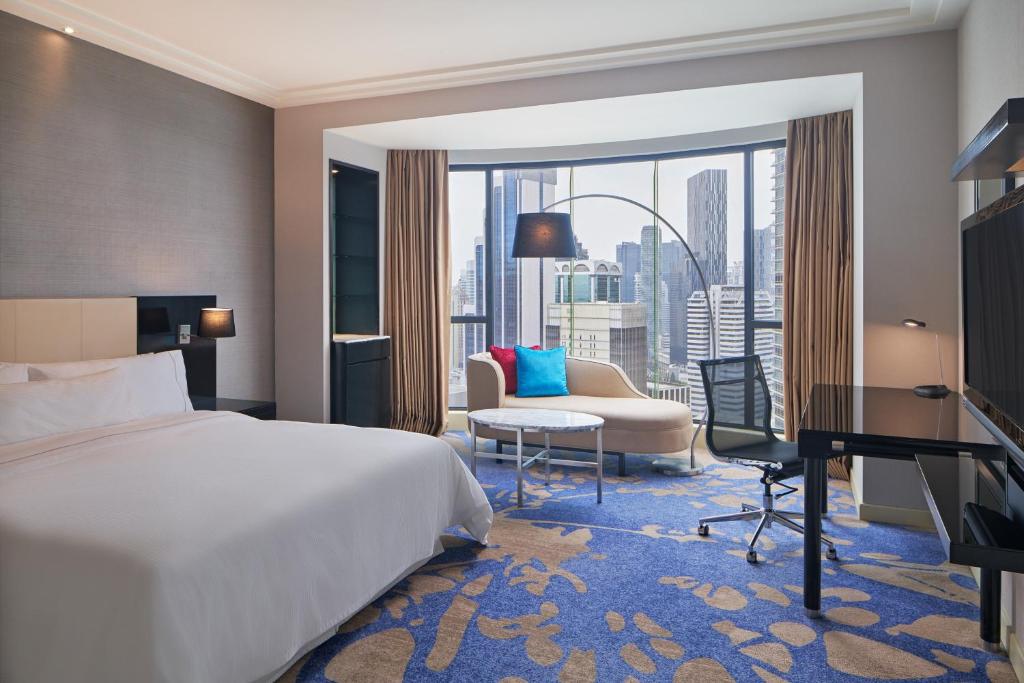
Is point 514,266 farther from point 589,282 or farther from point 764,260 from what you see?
point 764,260

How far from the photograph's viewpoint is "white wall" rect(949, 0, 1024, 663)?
2.33m

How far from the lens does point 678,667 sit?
226cm

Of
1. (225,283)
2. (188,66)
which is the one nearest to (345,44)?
(188,66)

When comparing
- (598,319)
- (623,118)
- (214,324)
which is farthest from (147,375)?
(598,319)

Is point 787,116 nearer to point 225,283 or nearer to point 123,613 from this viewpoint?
point 225,283

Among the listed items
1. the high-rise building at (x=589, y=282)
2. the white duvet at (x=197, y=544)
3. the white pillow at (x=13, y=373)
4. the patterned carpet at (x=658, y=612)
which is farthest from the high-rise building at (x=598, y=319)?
the white pillow at (x=13, y=373)

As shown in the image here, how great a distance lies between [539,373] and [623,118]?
206 cm

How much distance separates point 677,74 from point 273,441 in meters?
3.33

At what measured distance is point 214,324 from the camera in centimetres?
443

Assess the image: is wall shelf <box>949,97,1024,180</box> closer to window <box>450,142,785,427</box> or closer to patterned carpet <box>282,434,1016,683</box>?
patterned carpet <box>282,434,1016,683</box>

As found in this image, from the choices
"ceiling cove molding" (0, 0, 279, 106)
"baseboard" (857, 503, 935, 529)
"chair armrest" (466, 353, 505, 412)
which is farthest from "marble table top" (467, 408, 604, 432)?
"ceiling cove molding" (0, 0, 279, 106)

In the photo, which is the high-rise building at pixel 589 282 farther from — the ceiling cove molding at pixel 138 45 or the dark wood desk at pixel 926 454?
the dark wood desk at pixel 926 454

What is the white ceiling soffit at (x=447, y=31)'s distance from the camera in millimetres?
3686

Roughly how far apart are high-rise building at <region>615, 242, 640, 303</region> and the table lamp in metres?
2.57
